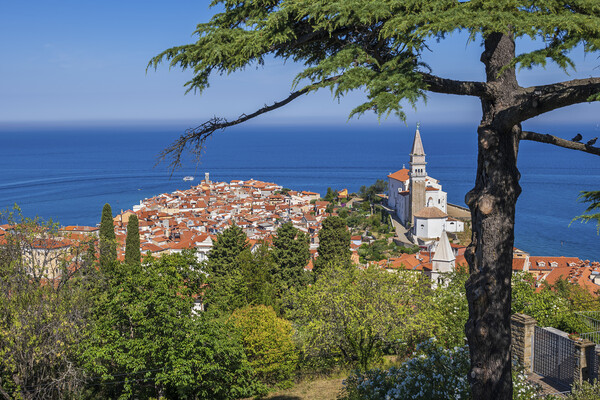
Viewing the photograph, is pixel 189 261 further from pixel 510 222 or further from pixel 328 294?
pixel 510 222

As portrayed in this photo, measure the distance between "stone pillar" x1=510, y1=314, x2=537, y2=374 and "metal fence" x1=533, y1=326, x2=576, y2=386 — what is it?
15 centimetres

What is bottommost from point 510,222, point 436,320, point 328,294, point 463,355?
point 436,320

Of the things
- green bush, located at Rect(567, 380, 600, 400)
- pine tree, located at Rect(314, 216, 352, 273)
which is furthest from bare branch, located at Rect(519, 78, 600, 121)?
pine tree, located at Rect(314, 216, 352, 273)

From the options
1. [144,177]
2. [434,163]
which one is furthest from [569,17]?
[434,163]

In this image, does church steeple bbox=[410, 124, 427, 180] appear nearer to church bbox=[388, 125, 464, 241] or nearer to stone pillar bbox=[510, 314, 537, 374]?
church bbox=[388, 125, 464, 241]

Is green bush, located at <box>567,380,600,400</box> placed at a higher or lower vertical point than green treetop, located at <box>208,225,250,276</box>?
higher

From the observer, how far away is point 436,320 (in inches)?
482

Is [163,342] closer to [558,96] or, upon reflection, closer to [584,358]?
[584,358]

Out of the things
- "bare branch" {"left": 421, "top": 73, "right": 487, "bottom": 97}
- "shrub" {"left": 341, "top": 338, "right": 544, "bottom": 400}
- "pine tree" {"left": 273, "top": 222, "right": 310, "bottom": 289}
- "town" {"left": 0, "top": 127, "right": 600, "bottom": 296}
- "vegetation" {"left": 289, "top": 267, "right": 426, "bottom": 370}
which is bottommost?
"town" {"left": 0, "top": 127, "right": 600, "bottom": 296}

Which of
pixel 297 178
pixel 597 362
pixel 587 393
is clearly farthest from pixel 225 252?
pixel 297 178

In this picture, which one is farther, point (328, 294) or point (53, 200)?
point (53, 200)

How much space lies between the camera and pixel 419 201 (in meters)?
64.5

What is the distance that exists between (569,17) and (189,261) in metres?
9.35

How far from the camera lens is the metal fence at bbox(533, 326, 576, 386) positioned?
8680mm
